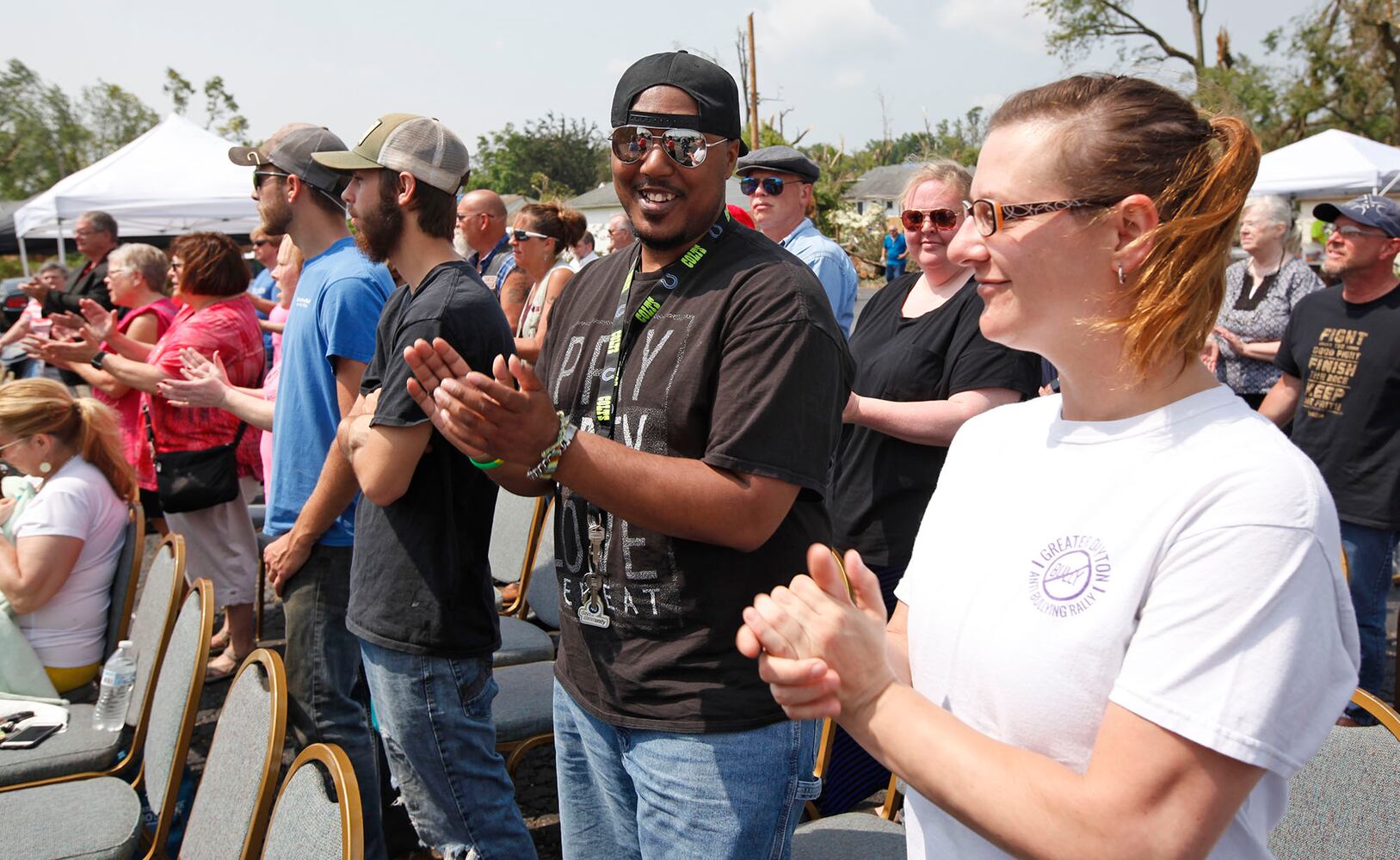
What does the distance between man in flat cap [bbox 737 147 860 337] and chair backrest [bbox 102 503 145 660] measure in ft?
8.85

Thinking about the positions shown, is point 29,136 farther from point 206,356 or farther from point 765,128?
point 206,356

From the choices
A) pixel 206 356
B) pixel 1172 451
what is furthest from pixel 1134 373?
pixel 206 356

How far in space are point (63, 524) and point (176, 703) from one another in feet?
3.86

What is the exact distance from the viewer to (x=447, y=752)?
7.45 feet

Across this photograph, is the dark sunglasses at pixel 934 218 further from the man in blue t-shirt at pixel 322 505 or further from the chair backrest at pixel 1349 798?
the chair backrest at pixel 1349 798

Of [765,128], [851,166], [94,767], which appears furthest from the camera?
[851,166]

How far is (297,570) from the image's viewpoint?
275 cm

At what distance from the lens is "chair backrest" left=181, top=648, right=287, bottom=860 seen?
175 cm

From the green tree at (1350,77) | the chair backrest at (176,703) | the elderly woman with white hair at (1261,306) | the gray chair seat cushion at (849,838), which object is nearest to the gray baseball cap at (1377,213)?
the elderly woman with white hair at (1261,306)

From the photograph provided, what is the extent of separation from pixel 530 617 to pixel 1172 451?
359 cm

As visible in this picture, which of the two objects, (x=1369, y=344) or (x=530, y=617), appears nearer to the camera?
(x=1369, y=344)

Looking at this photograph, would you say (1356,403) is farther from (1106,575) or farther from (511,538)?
(1106,575)

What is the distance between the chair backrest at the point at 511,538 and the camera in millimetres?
4082

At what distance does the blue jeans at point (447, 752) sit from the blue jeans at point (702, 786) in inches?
24.0
